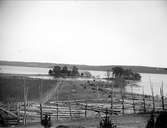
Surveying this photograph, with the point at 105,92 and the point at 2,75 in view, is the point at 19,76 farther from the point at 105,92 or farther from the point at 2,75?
the point at 105,92

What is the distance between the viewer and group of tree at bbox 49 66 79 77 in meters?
2.65

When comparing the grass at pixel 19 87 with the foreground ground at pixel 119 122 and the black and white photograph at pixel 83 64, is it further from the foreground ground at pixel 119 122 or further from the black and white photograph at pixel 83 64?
the foreground ground at pixel 119 122

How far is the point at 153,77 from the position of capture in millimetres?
2543

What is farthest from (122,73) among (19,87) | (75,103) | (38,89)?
(19,87)

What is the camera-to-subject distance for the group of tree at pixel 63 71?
104 inches

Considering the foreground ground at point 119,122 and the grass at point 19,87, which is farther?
the grass at point 19,87

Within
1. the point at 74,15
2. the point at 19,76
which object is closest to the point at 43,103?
the point at 19,76

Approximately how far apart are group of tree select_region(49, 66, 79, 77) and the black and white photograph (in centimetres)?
1

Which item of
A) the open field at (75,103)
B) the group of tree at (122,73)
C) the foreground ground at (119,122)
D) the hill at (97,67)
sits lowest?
the foreground ground at (119,122)

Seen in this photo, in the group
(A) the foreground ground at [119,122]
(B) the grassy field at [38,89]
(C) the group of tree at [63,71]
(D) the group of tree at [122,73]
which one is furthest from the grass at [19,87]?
(D) the group of tree at [122,73]

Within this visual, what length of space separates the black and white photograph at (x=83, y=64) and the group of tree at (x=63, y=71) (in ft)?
0.04

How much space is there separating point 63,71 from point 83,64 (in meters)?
0.28

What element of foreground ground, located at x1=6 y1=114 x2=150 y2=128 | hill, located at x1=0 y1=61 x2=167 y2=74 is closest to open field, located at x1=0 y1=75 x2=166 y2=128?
foreground ground, located at x1=6 y1=114 x2=150 y2=128

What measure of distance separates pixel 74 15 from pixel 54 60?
0.68 m
